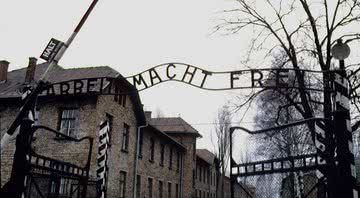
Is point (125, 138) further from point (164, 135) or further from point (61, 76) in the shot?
point (164, 135)

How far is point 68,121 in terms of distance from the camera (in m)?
20.2

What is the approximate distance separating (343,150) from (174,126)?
110 feet

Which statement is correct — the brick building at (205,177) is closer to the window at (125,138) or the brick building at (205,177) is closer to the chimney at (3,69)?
the window at (125,138)

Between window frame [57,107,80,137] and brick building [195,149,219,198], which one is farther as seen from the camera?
brick building [195,149,219,198]

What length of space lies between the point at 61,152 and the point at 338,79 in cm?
1582

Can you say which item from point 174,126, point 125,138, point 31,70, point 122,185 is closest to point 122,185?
point 122,185

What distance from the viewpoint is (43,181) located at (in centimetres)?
1708

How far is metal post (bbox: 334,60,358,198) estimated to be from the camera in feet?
17.9

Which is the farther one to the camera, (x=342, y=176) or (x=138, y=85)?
(x=138, y=85)

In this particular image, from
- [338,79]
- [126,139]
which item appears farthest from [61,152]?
[338,79]

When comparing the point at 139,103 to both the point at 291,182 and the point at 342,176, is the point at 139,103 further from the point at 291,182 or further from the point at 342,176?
the point at 342,176

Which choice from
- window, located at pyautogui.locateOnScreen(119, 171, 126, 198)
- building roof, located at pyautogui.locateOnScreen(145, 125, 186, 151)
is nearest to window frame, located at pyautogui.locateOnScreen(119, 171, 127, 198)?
window, located at pyautogui.locateOnScreen(119, 171, 126, 198)

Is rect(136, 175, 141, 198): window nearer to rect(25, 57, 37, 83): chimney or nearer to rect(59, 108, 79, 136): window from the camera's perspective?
rect(59, 108, 79, 136): window

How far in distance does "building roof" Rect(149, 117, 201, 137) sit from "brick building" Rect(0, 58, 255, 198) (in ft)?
21.2
